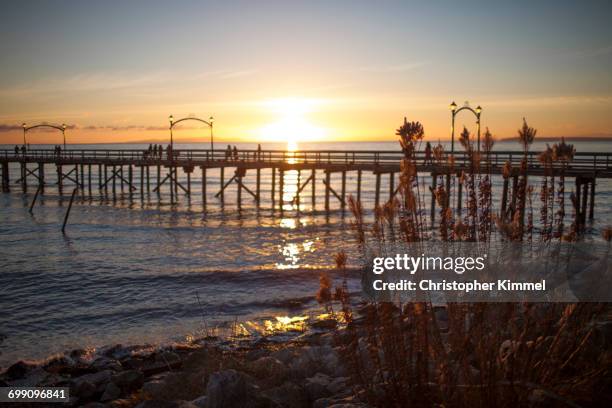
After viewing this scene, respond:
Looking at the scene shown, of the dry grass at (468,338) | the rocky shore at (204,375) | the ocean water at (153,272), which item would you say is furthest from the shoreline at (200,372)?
the dry grass at (468,338)

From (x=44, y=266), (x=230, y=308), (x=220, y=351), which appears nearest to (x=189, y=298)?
(x=230, y=308)

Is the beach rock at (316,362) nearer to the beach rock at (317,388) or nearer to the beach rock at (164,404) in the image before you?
the beach rock at (317,388)

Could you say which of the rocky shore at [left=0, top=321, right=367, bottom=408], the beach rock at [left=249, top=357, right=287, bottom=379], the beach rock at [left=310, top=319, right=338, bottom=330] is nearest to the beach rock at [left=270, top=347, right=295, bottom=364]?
the rocky shore at [left=0, top=321, right=367, bottom=408]

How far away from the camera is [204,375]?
7277 millimetres

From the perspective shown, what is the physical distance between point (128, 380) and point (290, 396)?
3.38m

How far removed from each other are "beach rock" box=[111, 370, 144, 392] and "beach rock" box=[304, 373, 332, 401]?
9.91 ft

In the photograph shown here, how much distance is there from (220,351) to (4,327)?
21.2 ft

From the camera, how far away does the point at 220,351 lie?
973 cm

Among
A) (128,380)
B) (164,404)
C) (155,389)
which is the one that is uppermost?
(164,404)

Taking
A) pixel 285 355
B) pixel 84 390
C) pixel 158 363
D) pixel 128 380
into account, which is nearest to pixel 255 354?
pixel 285 355

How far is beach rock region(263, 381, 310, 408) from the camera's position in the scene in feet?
19.0

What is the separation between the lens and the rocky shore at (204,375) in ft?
18.4

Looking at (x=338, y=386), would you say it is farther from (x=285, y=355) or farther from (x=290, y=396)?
(x=285, y=355)

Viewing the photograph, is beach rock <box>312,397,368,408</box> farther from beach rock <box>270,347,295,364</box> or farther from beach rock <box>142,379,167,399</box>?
beach rock <box>270,347,295,364</box>
